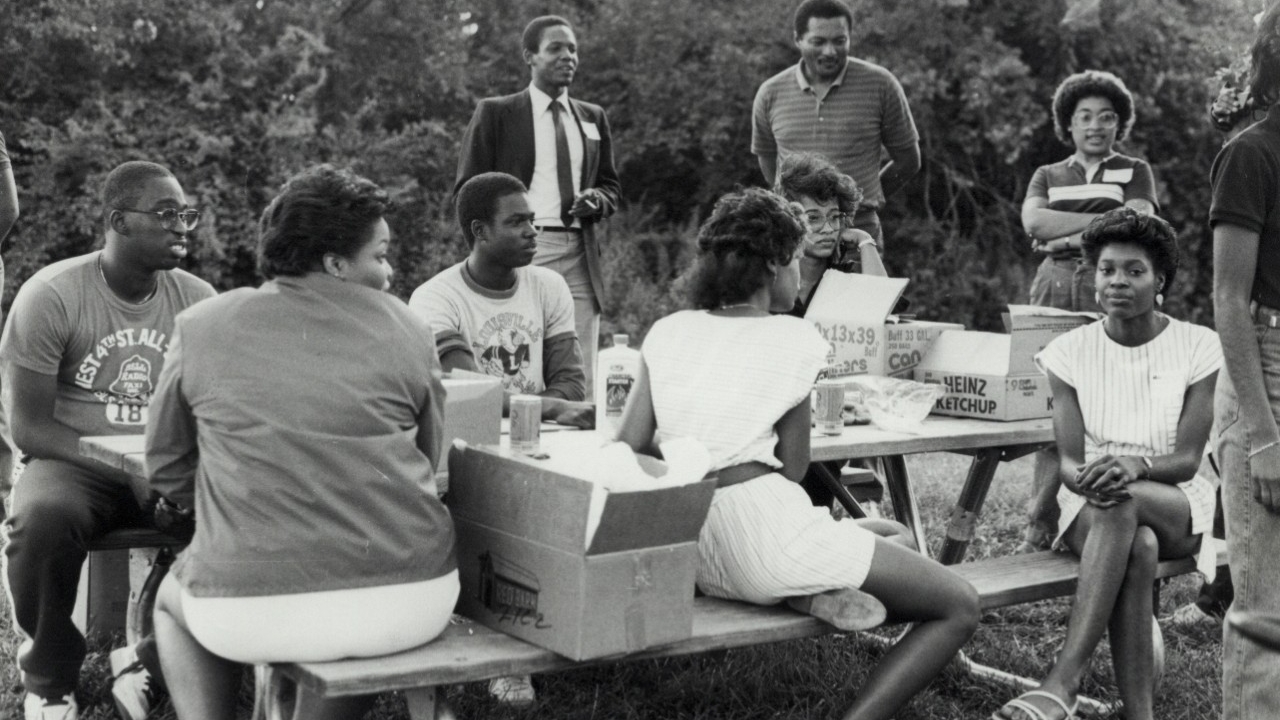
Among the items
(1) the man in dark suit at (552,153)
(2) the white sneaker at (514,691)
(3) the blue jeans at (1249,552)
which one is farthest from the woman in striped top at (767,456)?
(1) the man in dark suit at (552,153)

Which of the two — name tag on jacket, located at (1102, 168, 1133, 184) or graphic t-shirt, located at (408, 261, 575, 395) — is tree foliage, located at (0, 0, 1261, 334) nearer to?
name tag on jacket, located at (1102, 168, 1133, 184)

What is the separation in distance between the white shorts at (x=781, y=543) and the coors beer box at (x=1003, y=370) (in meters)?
1.23

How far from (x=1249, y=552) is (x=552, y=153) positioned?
3705 mm

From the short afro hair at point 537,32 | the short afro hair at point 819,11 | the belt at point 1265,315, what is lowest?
the belt at point 1265,315

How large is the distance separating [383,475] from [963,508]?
237 centimetres

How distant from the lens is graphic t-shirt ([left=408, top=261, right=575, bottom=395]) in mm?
4348

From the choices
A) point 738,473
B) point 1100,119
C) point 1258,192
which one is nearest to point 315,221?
point 738,473

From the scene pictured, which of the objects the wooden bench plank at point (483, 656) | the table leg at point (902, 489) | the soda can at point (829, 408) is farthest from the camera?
the table leg at point (902, 489)

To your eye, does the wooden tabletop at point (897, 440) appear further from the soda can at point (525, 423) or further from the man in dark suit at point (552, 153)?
the man in dark suit at point (552, 153)

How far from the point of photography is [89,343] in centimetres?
376

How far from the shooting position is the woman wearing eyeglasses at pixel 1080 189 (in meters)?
5.93

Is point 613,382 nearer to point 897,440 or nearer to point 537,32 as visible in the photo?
point 897,440

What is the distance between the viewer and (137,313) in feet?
12.6

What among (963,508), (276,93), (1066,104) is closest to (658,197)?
(276,93)
